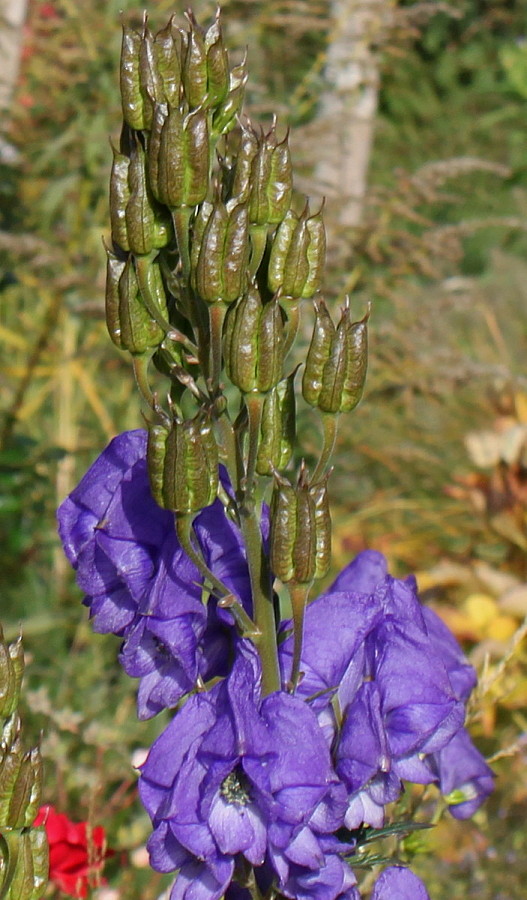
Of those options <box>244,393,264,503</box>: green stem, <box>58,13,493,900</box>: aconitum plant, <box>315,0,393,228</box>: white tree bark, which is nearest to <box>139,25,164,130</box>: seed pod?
<box>58,13,493,900</box>: aconitum plant

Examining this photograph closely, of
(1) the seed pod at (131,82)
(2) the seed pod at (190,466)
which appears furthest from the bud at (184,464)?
(1) the seed pod at (131,82)

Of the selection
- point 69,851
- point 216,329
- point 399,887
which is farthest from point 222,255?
point 69,851

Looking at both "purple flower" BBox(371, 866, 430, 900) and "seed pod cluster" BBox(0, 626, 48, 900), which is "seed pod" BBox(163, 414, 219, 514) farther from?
"purple flower" BBox(371, 866, 430, 900)

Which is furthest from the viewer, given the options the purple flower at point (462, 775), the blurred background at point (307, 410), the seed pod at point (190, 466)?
the blurred background at point (307, 410)

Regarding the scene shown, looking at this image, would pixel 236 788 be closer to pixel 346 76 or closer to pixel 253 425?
pixel 253 425

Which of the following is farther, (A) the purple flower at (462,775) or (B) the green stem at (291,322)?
(A) the purple flower at (462,775)

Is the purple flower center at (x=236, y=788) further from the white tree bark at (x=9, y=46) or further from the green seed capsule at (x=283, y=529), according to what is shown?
the white tree bark at (x=9, y=46)
